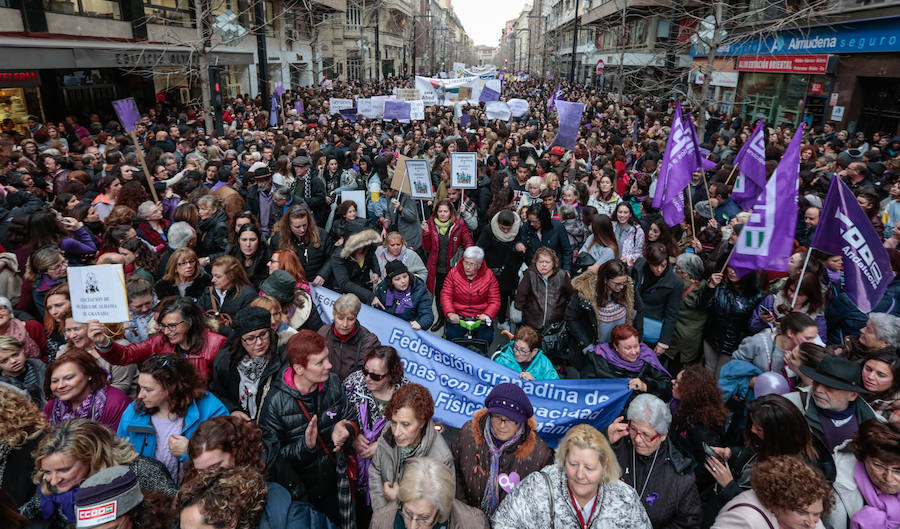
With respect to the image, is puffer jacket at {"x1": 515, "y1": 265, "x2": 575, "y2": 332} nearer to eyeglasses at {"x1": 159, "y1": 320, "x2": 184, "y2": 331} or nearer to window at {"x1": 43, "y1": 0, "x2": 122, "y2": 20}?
eyeglasses at {"x1": 159, "y1": 320, "x2": 184, "y2": 331}

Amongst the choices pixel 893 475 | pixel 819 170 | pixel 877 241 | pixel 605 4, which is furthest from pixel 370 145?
pixel 605 4

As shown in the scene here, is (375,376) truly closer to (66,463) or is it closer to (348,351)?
(348,351)

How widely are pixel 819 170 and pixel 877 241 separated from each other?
675 centimetres

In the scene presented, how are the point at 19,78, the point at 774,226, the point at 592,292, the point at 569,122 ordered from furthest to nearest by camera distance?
the point at 19,78, the point at 569,122, the point at 592,292, the point at 774,226

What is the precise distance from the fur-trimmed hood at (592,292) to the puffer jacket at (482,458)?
213cm

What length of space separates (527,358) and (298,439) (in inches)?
79.2

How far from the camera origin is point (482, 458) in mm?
3135

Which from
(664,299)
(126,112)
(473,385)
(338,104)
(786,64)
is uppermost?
(786,64)

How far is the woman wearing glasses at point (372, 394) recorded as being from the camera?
11.6 ft

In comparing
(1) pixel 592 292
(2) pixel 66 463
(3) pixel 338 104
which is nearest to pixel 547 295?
(1) pixel 592 292

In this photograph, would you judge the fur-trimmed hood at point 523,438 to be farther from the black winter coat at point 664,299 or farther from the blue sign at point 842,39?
the blue sign at point 842,39

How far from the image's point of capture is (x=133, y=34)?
68.7ft

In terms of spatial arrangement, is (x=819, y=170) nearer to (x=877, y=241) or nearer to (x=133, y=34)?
(x=877, y=241)

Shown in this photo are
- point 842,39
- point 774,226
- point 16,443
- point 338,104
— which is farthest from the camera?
point 842,39
